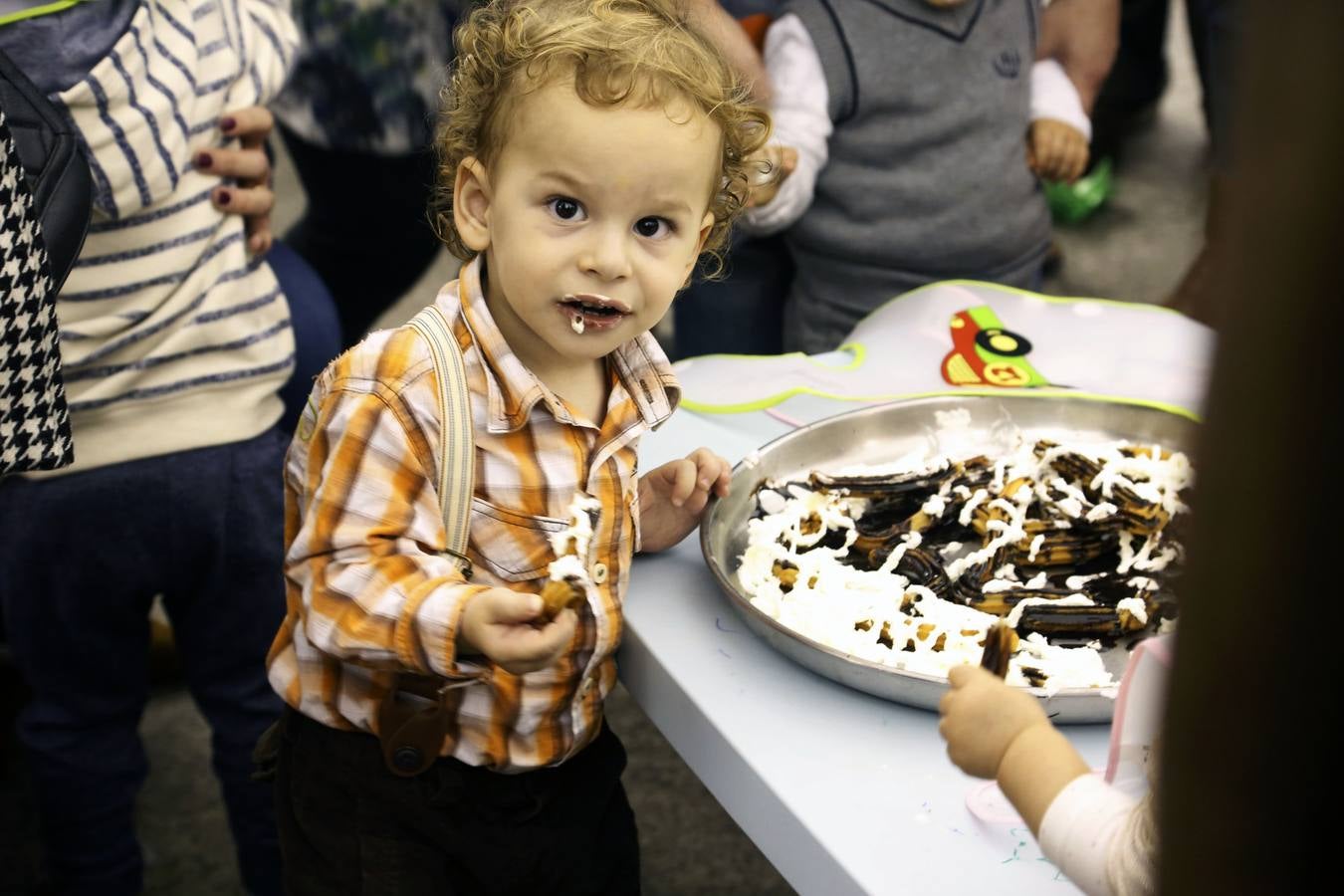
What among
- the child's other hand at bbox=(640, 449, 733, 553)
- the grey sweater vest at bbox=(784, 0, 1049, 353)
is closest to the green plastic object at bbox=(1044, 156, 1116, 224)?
the grey sweater vest at bbox=(784, 0, 1049, 353)

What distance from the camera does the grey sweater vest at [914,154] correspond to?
208cm

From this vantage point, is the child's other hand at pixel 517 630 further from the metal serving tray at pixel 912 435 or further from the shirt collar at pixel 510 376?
the metal serving tray at pixel 912 435

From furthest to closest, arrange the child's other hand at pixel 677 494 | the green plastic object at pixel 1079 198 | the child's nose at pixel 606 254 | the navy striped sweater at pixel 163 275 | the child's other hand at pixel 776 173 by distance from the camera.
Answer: the green plastic object at pixel 1079 198, the child's other hand at pixel 776 173, the navy striped sweater at pixel 163 275, the child's other hand at pixel 677 494, the child's nose at pixel 606 254

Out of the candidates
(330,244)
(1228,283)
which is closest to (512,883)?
(1228,283)

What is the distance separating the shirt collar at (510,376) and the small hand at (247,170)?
641 millimetres

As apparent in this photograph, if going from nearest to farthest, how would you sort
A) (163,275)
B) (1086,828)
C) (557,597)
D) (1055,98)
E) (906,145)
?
(1086,828) < (557,597) < (163,275) < (906,145) < (1055,98)

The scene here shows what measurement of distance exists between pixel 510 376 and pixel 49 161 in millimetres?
511

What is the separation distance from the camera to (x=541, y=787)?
1249mm

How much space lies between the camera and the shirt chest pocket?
1.12m

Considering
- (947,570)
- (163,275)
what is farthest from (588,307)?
(163,275)

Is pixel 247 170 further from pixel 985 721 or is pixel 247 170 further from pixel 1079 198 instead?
pixel 1079 198

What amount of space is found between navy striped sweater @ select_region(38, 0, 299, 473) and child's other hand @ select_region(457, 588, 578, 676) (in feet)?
2.58

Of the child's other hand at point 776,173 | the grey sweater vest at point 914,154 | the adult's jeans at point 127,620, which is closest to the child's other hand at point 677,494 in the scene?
the adult's jeans at point 127,620

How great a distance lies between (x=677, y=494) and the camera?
1301 millimetres
